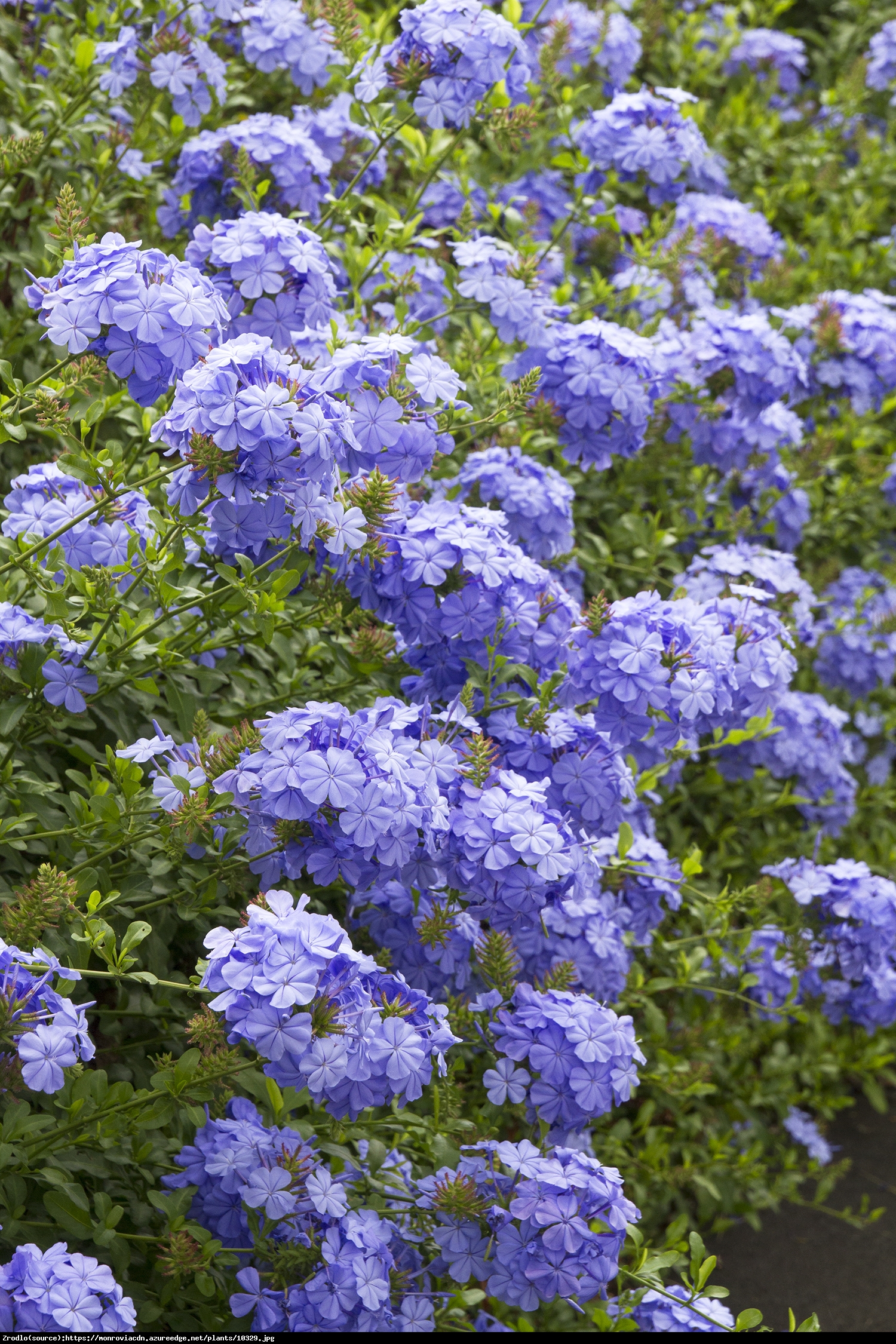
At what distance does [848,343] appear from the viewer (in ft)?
11.6

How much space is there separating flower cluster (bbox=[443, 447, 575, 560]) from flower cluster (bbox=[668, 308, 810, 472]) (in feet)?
2.41

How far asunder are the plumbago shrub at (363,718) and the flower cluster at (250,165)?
2 centimetres

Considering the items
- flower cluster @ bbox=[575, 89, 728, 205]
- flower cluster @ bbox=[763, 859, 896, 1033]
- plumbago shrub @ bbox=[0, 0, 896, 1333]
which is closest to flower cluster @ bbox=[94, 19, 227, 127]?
plumbago shrub @ bbox=[0, 0, 896, 1333]

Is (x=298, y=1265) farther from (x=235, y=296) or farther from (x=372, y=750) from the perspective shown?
(x=235, y=296)

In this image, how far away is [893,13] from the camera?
17.4ft

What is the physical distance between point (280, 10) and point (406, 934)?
2102 millimetres

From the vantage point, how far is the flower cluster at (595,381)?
239 cm

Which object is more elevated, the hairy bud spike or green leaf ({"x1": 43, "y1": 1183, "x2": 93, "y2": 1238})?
the hairy bud spike

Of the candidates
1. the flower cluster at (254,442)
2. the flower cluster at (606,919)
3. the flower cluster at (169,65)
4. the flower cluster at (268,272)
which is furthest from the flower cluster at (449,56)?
the flower cluster at (606,919)

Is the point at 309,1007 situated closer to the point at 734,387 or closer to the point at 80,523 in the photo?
the point at 80,523

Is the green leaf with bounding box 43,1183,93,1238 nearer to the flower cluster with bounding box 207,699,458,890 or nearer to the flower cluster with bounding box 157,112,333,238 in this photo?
the flower cluster with bounding box 207,699,458,890

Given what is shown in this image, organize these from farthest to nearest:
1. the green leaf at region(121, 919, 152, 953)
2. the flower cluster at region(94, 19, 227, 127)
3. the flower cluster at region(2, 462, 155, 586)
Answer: the flower cluster at region(94, 19, 227, 127)
the flower cluster at region(2, 462, 155, 586)
the green leaf at region(121, 919, 152, 953)

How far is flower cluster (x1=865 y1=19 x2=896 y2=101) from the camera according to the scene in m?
4.86

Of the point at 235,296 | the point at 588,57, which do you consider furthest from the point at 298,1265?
the point at 588,57
